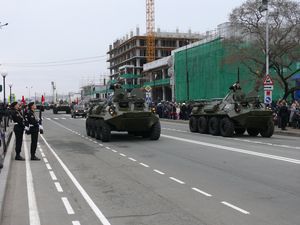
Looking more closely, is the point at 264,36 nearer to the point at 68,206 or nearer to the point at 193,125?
the point at 193,125

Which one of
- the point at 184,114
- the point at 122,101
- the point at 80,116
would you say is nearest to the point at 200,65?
the point at 80,116

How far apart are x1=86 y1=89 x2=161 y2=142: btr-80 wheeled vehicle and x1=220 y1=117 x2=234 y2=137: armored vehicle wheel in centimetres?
350

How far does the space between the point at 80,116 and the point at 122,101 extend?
36.6 meters

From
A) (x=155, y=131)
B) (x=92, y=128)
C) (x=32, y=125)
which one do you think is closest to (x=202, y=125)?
(x=155, y=131)

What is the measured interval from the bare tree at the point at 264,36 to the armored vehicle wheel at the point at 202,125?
44.1ft

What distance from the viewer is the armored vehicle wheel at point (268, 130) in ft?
75.1

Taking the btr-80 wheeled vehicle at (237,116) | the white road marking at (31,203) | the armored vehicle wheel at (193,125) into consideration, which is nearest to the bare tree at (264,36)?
the armored vehicle wheel at (193,125)

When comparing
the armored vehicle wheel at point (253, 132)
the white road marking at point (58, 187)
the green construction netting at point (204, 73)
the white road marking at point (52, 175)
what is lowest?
the white road marking at point (58, 187)

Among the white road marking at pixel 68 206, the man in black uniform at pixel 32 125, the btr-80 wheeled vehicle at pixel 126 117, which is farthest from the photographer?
the btr-80 wheeled vehicle at pixel 126 117

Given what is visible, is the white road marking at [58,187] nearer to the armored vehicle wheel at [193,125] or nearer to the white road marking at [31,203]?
the white road marking at [31,203]

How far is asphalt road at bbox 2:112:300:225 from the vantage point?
7641 mm

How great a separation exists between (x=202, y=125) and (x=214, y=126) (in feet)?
4.94

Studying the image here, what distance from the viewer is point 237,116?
22781 mm

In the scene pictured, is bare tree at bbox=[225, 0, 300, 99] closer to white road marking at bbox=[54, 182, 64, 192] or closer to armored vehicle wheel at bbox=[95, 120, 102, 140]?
armored vehicle wheel at bbox=[95, 120, 102, 140]
